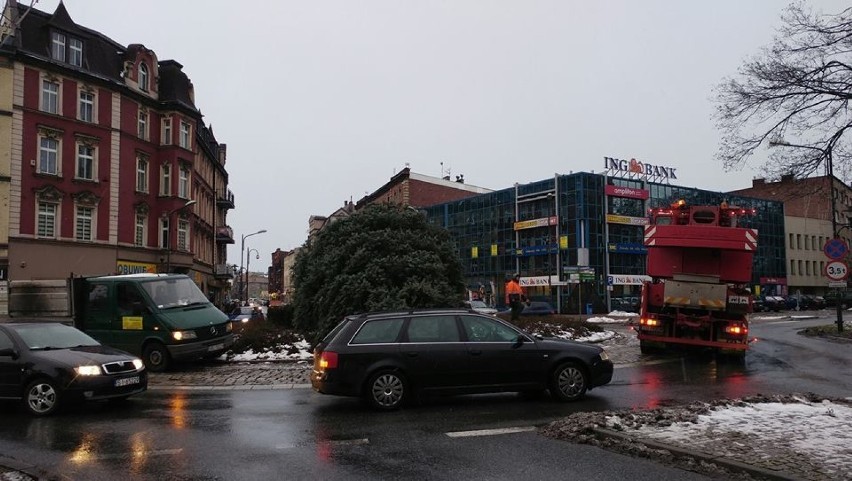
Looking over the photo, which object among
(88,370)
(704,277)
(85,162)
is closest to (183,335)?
(88,370)

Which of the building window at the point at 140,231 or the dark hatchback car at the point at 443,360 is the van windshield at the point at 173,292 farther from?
the building window at the point at 140,231

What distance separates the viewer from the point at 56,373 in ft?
30.4

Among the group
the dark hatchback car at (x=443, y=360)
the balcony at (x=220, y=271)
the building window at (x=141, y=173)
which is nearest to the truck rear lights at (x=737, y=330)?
the dark hatchback car at (x=443, y=360)

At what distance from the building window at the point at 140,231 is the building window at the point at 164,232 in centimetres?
127

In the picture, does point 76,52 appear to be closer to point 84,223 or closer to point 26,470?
point 84,223

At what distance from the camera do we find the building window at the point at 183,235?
42188mm

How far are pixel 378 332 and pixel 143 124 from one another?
119 feet

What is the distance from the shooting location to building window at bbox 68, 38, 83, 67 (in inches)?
1385

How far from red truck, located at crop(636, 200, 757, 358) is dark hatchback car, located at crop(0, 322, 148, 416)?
11.2 m

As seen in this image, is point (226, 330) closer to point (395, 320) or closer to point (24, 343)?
point (24, 343)

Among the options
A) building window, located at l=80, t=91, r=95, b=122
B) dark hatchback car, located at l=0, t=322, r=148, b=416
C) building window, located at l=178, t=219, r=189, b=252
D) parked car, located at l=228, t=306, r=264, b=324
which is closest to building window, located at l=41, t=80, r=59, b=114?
building window, located at l=80, t=91, r=95, b=122

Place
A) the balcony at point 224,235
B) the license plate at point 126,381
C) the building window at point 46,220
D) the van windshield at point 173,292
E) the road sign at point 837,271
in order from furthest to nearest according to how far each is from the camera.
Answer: the balcony at point 224,235 < the building window at point 46,220 < the road sign at point 837,271 < the van windshield at point 173,292 < the license plate at point 126,381

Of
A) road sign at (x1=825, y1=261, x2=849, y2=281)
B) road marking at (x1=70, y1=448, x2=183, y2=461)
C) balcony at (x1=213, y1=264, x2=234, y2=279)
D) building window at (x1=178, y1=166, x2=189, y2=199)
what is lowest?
road marking at (x1=70, y1=448, x2=183, y2=461)

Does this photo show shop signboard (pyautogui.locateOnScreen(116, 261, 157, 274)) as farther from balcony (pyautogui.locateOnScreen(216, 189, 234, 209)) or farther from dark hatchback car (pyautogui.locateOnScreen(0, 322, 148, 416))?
dark hatchback car (pyautogui.locateOnScreen(0, 322, 148, 416))
